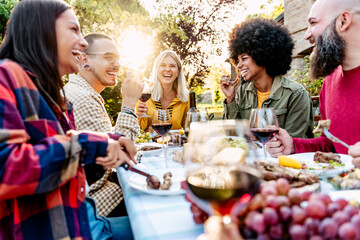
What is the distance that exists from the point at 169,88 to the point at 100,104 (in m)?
2.43

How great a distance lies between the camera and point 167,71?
4402 millimetres

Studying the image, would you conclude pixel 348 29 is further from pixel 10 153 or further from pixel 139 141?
pixel 10 153

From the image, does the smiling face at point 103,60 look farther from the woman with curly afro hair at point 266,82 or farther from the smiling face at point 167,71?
the smiling face at point 167,71

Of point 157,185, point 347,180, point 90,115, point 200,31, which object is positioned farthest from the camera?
point 200,31

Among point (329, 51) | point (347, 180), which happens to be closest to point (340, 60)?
point (329, 51)

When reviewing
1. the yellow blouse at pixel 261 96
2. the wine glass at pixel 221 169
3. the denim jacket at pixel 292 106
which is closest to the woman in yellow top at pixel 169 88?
the yellow blouse at pixel 261 96

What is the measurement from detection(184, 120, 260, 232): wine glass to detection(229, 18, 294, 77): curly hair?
2997 millimetres

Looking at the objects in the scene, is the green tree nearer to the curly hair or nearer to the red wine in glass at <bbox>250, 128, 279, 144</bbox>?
the curly hair

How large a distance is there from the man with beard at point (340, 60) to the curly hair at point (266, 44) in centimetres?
98

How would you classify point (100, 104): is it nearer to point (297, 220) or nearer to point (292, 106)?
point (297, 220)

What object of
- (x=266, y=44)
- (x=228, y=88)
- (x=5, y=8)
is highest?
(x=5, y=8)

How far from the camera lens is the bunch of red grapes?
0.52 m

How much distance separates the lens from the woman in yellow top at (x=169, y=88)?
4.19 m

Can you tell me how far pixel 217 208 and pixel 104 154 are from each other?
Answer: 0.61m
